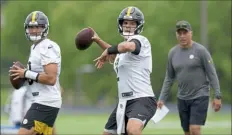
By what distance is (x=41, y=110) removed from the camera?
10117 millimetres

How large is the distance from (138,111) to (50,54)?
1.41 m

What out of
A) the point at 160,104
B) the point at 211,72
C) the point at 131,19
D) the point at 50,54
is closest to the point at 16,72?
the point at 50,54

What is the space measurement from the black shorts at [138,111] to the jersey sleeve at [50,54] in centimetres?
109

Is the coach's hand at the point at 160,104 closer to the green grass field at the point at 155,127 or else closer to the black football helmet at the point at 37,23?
the black football helmet at the point at 37,23

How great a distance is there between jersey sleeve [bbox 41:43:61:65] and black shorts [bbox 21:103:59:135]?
2.03ft

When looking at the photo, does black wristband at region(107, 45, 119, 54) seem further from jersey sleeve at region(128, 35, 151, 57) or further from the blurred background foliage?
the blurred background foliage

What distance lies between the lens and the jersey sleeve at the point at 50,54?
32.9ft

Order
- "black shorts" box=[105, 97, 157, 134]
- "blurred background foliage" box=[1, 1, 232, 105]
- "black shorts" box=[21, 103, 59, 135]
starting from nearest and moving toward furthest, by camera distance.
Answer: "black shorts" box=[105, 97, 157, 134], "black shorts" box=[21, 103, 59, 135], "blurred background foliage" box=[1, 1, 232, 105]

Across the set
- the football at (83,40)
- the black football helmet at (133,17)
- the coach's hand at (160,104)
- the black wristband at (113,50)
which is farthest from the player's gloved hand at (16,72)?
the coach's hand at (160,104)

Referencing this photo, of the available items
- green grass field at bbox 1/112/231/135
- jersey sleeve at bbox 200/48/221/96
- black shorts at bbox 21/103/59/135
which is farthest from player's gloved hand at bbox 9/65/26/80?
green grass field at bbox 1/112/231/135

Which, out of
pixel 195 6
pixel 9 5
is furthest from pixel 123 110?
pixel 9 5

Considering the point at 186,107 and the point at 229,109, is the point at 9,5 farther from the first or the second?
the point at 186,107

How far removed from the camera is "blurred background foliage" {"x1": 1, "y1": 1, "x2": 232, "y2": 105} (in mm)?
43062

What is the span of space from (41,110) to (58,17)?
138 feet
